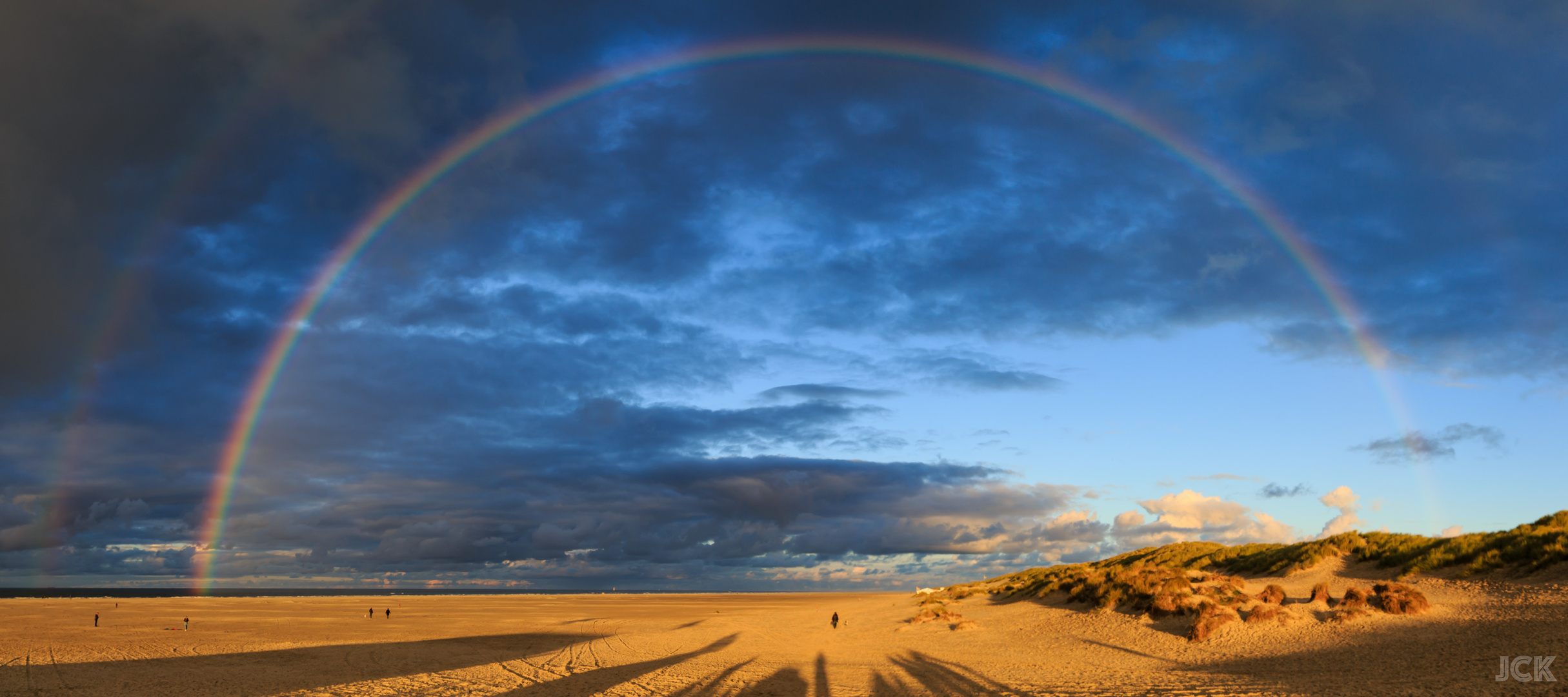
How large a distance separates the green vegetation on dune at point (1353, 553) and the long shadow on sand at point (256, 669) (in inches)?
1249

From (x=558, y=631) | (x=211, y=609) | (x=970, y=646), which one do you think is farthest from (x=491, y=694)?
(x=211, y=609)

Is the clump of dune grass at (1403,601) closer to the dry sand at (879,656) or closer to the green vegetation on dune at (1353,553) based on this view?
the dry sand at (879,656)

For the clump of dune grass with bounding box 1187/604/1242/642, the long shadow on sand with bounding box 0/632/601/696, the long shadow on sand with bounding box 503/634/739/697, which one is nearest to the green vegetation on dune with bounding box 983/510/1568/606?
the clump of dune grass with bounding box 1187/604/1242/642

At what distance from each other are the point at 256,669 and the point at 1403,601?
153 feet

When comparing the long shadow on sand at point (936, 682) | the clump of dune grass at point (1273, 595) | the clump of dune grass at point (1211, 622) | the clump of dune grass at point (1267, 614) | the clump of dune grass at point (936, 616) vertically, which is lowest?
the clump of dune grass at point (936, 616)

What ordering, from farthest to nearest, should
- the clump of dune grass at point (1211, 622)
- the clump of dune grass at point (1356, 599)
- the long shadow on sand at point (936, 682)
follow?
the clump of dune grass at point (1211, 622)
the clump of dune grass at point (1356, 599)
the long shadow on sand at point (936, 682)

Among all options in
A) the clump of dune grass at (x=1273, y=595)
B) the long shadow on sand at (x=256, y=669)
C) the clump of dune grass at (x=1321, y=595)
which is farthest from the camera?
the clump of dune grass at (x=1273, y=595)

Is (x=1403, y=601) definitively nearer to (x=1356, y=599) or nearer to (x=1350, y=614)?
(x=1356, y=599)

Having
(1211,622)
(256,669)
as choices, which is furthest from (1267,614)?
Answer: (256,669)

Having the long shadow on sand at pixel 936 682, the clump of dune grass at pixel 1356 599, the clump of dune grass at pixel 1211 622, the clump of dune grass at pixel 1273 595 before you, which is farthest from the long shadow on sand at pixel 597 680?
the clump of dune grass at pixel 1356 599

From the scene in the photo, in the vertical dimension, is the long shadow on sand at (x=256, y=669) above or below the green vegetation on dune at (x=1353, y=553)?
below

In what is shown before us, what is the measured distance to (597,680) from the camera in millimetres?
28531

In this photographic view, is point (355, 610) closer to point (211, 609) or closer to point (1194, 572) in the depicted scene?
point (211, 609)

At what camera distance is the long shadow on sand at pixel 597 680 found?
25906mm
